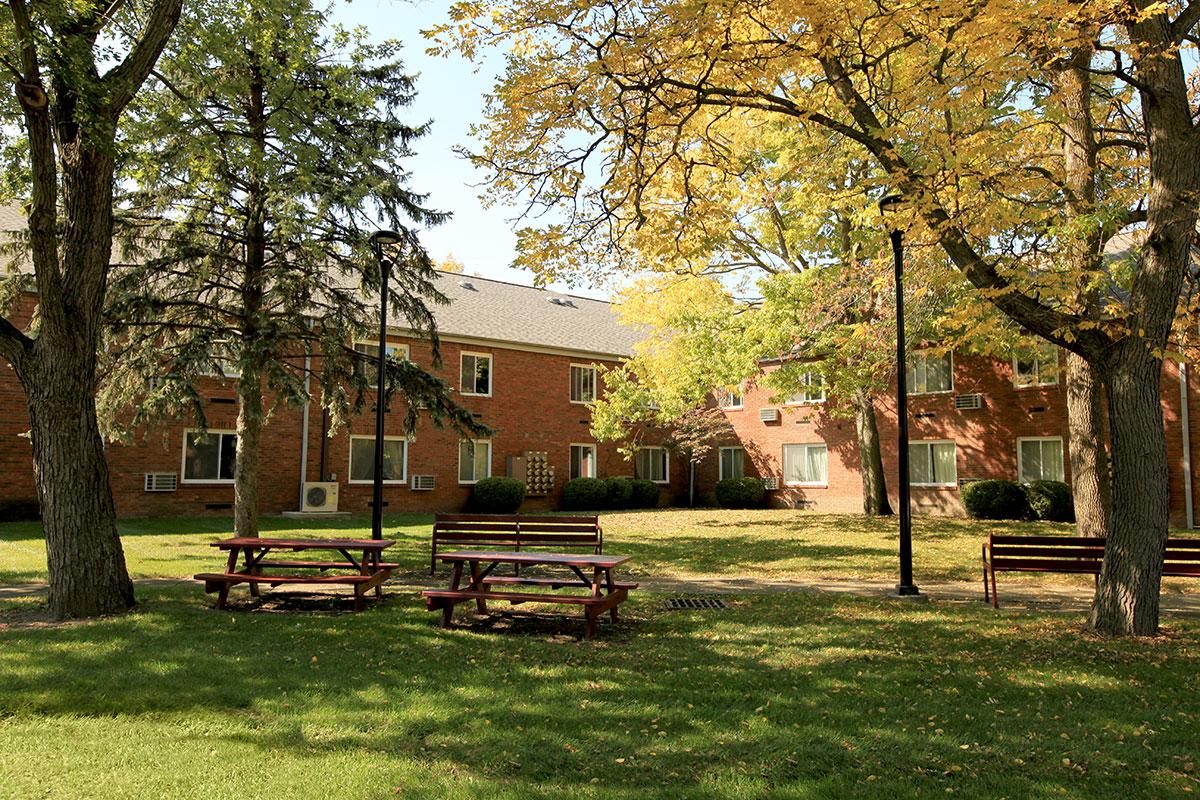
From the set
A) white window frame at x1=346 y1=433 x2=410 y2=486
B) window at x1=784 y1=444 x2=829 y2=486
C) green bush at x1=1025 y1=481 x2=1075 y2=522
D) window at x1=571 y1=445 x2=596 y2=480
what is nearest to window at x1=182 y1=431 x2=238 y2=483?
white window frame at x1=346 y1=433 x2=410 y2=486

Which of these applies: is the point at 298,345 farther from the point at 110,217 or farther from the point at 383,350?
the point at 110,217

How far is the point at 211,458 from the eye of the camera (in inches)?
915

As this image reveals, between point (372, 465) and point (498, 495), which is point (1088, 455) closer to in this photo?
point (498, 495)

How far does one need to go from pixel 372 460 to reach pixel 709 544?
511 inches

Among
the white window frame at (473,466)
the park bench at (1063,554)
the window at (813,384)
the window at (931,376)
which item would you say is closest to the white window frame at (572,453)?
the white window frame at (473,466)

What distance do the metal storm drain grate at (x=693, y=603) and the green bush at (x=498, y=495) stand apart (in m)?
17.2

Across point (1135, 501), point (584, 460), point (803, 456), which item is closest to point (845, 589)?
point (1135, 501)

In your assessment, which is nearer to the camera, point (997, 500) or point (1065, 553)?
point (1065, 553)

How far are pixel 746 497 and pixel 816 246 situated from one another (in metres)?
11.8

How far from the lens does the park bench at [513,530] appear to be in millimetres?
12578

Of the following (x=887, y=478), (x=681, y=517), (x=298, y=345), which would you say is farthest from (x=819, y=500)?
(x=298, y=345)

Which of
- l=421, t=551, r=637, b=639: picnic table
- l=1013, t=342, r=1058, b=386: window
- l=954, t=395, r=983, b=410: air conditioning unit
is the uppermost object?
l=1013, t=342, r=1058, b=386: window

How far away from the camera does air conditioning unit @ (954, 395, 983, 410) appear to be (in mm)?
25922

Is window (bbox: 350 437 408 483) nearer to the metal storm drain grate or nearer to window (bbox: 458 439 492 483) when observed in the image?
window (bbox: 458 439 492 483)
